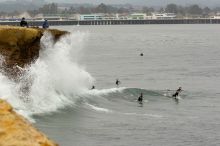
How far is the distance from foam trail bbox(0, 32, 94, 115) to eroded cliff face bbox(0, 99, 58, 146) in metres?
26.2

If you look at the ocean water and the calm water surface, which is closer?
the calm water surface

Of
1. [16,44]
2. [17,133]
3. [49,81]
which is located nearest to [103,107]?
[49,81]

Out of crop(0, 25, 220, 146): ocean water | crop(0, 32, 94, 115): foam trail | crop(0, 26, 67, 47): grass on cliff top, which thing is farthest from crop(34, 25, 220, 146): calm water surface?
crop(0, 26, 67, 47): grass on cliff top

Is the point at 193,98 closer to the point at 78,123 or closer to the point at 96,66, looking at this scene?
the point at 78,123

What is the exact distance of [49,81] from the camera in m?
40.1

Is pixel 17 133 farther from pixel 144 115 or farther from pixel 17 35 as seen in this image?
pixel 144 115

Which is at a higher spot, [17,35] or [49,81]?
[17,35]

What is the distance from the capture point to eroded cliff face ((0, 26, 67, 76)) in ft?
103

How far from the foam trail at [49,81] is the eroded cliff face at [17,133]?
85.9ft

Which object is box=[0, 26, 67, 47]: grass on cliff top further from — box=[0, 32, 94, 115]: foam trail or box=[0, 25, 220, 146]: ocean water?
box=[0, 32, 94, 115]: foam trail

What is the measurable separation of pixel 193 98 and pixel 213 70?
1154 inches

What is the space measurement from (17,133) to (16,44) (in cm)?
2630

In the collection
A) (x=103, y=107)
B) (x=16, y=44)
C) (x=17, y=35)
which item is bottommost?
(x=103, y=107)

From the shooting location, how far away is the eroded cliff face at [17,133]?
19.1 ft
